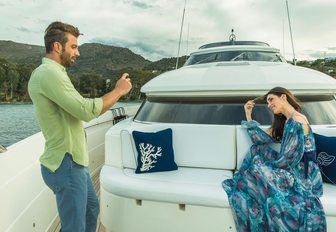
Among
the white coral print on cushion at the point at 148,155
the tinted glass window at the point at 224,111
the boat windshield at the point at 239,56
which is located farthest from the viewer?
the boat windshield at the point at 239,56

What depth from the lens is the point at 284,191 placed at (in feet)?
7.62

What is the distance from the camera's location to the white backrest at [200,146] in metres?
2.86

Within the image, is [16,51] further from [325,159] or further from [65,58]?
[325,159]

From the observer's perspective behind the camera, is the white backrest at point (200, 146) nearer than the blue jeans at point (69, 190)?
A: No

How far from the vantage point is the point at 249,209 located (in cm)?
231

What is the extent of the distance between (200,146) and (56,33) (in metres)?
1.53

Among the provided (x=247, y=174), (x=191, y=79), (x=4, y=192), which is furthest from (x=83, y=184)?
(x=191, y=79)

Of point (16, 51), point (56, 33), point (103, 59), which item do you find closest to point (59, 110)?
point (56, 33)

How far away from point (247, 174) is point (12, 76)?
5360cm

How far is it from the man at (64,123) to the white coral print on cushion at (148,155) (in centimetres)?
87

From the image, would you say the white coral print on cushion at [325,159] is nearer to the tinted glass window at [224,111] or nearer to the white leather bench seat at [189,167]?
the white leather bench seat at [189,167]

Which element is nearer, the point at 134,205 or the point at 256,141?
the point at 134,205

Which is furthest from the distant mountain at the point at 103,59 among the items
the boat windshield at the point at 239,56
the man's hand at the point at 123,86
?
the man's hand at the point at 123,86

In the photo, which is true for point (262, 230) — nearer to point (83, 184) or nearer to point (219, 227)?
point (219, 227)
